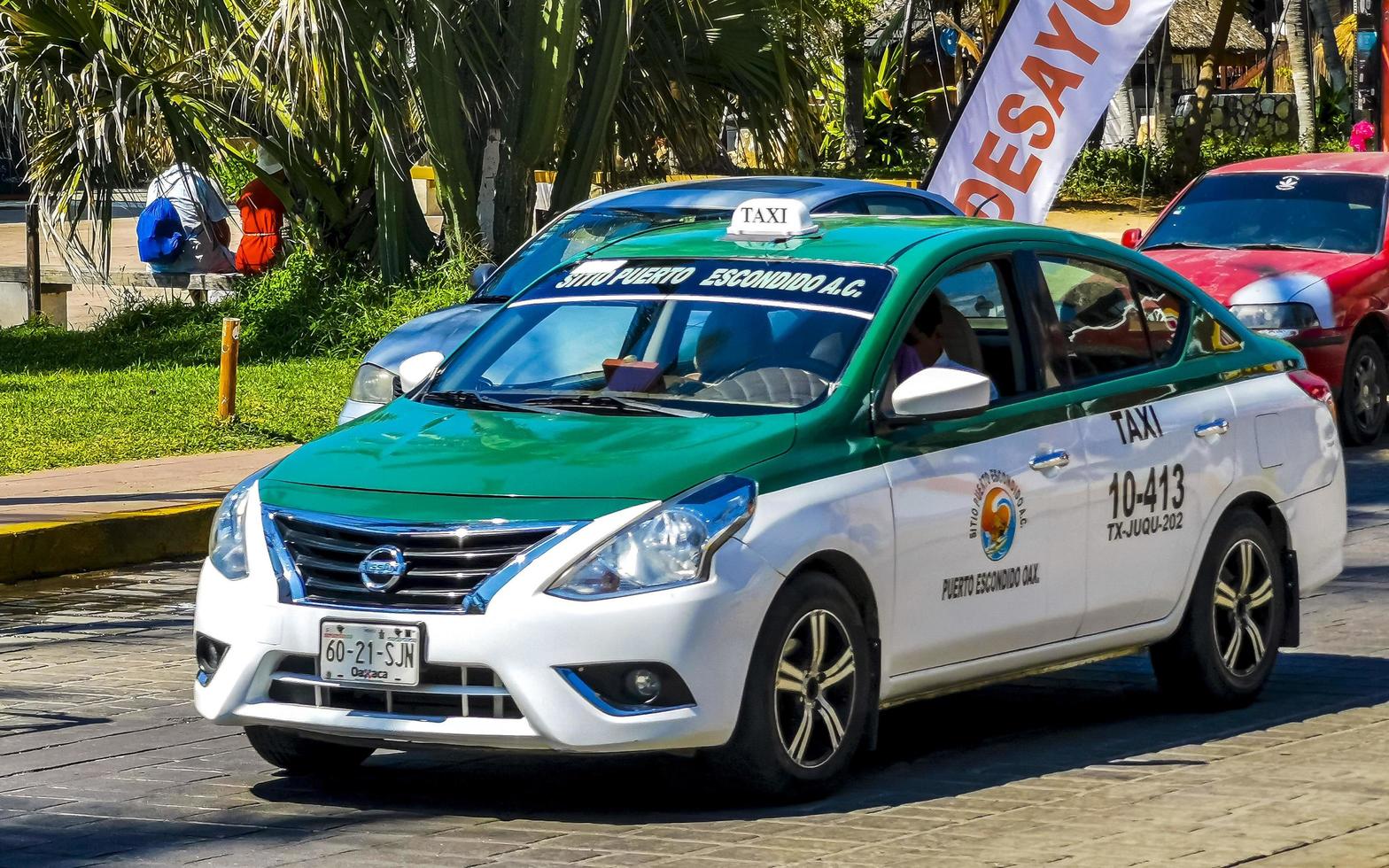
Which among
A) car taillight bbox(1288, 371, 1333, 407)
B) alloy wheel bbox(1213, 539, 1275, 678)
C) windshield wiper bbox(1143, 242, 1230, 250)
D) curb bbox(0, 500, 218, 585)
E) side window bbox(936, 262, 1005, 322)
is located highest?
side window bbox(936, 262, 1005, 322)

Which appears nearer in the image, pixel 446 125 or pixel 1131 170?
pixel 446 125

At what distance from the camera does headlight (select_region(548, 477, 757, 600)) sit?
18.0ft

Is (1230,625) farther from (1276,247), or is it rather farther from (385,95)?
(385,95)

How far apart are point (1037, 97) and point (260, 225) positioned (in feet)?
31.2

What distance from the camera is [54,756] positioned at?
6.69 m

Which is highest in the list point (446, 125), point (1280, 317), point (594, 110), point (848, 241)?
point (594, 110)

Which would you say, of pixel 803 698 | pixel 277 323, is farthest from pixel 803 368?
pixel 277 323

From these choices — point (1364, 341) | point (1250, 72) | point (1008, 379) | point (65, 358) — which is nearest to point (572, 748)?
point (1008, 379)

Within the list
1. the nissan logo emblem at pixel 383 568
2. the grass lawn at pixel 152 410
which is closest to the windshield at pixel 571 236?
the grass lawn at pixel 152 410

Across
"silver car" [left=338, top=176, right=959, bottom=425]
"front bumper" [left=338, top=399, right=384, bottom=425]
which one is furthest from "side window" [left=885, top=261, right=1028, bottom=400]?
"front bumper" [left=338, top=399, right=384, bottom=425]

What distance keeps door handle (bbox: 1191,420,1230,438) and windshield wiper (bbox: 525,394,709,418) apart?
192 cm

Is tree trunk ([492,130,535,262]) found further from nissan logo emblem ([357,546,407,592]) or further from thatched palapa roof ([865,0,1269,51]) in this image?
thatched palapa roof ([865,0,1269,51])

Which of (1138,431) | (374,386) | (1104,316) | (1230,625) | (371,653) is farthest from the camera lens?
(374,386)

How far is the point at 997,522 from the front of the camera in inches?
251
